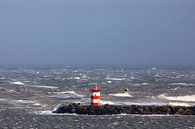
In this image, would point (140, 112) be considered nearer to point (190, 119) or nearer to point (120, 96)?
point (190, 119)

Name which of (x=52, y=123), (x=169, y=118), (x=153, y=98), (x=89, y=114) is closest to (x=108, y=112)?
(x=89, y=114)

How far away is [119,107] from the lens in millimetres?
33750

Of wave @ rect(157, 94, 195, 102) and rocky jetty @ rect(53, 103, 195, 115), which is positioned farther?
wave @ rect(157, 94, 195, 102)

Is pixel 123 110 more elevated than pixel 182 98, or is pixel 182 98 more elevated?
pixel 123 110

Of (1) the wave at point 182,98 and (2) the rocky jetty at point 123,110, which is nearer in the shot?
(2) the rocky jetty at point 123,110

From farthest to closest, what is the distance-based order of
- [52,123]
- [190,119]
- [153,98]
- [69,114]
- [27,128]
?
[153,98] < [69,114] < [190,119] < [52,123] < [27,128]

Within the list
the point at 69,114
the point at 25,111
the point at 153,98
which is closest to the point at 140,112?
the point at 69,114

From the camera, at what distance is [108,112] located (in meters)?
32.7

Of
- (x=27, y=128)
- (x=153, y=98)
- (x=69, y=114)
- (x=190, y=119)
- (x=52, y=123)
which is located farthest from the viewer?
(x=153, y=98)

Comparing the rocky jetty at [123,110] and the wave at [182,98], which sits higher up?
the rocky jetty at [123,110]

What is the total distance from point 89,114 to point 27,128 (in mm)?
7441

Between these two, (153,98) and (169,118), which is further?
(153,98)

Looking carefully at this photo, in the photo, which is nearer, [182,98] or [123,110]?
[123,110]

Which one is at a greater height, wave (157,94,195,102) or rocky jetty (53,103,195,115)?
rocky jetty (53,103,195,115)
